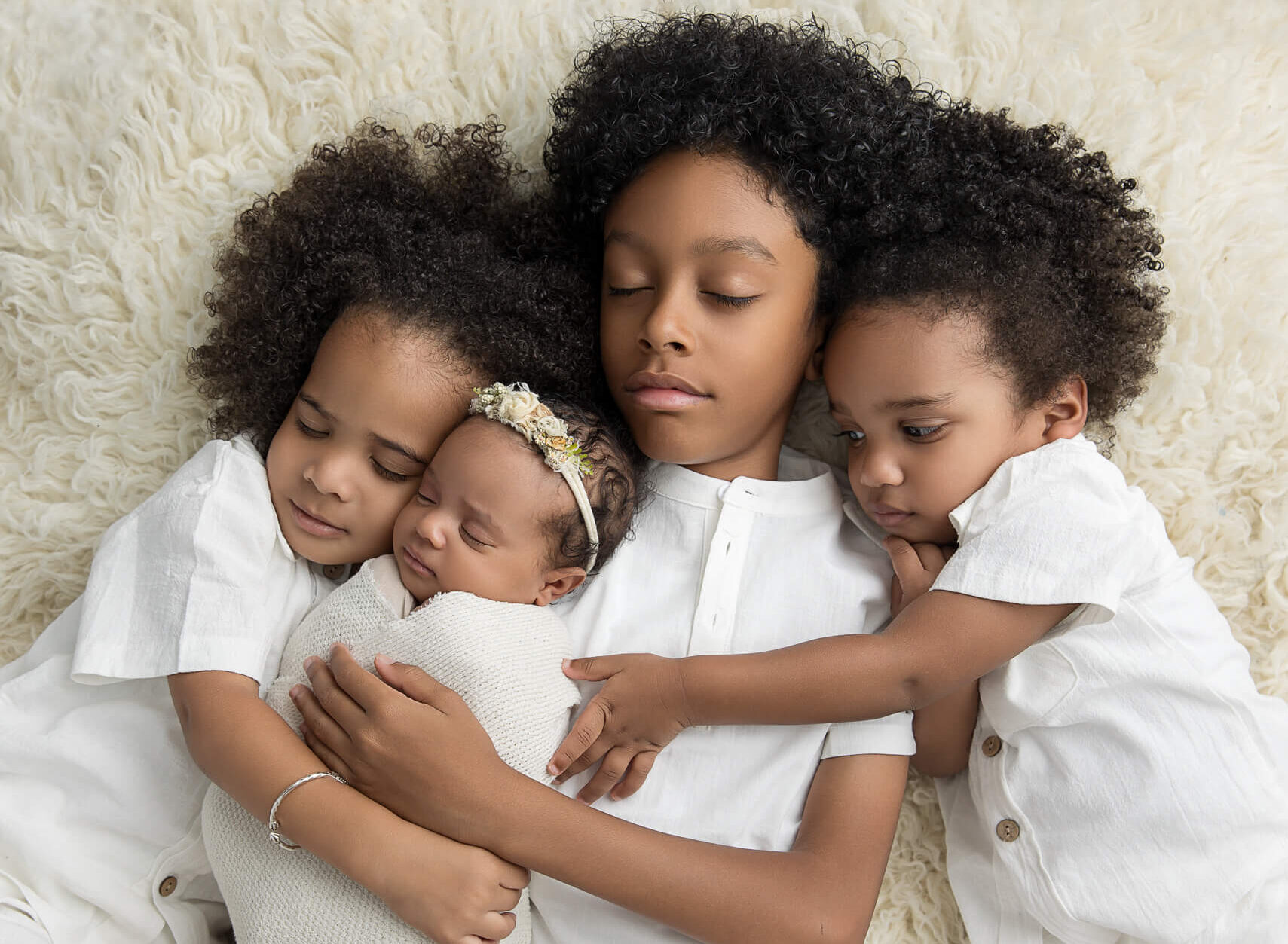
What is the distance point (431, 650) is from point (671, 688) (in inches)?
16.9

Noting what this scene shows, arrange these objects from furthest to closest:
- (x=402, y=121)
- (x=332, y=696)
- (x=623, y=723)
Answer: (x=402, y=121)
(x=623, y=723)
(x=332, y=696)

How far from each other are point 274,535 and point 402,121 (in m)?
0.91

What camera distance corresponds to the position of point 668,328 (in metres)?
1.97

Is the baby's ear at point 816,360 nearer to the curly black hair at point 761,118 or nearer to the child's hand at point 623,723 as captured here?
the curly black hair at point 761,118

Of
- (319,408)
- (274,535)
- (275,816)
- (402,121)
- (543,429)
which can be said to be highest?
(402,121)

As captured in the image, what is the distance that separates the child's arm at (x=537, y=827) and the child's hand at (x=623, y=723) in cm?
10

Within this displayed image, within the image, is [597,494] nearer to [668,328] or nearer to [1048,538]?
[668,328]

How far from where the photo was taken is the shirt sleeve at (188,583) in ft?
6.20

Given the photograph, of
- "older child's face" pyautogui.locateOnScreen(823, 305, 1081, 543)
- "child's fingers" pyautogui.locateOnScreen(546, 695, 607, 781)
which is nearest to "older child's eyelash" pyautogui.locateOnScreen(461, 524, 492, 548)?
"child's fingers" pyautogui.locateOnScreen(546, 695, 607, 781)

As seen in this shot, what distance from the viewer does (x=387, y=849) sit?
1.75 meters

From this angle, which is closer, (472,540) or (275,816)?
(275,816)

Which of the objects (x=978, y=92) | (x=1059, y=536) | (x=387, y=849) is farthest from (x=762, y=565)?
(x=978, y=92)

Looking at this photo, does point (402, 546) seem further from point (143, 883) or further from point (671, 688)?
point (143, 883)

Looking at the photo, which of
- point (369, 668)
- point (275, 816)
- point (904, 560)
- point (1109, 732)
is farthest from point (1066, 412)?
point (275, 816)
